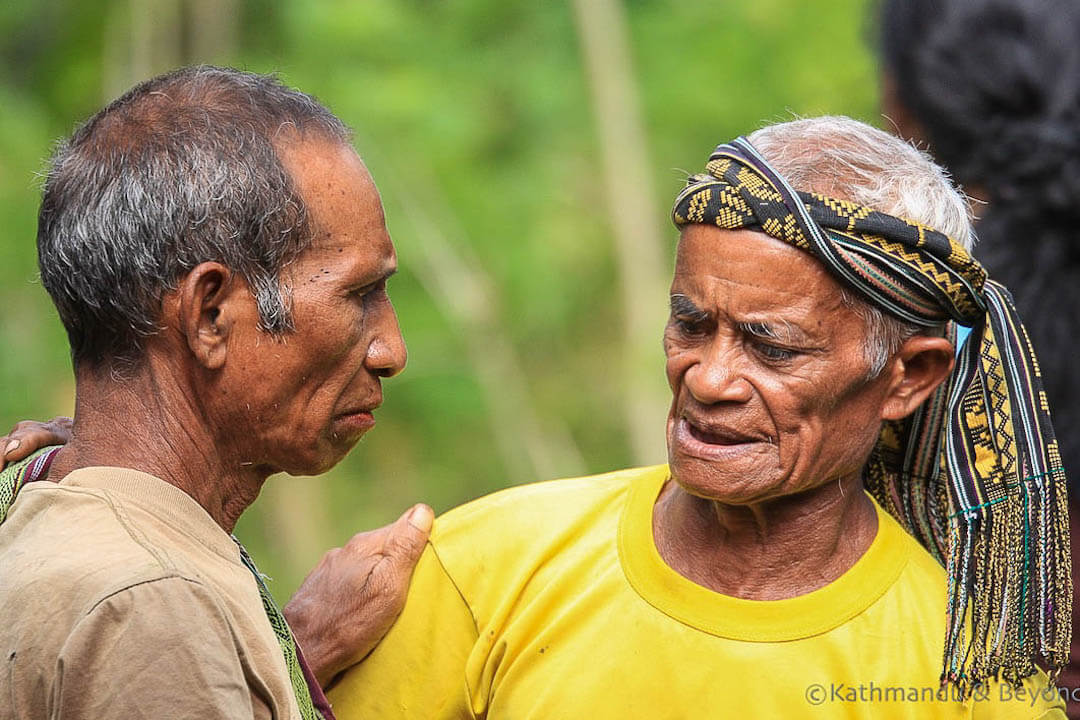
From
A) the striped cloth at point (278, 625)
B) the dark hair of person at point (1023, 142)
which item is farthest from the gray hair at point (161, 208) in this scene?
the dark hair of person at point (1023, 142)

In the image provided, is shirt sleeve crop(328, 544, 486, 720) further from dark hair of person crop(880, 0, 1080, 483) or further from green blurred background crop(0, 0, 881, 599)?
green blurred background crop(0, 0, 881, 599)

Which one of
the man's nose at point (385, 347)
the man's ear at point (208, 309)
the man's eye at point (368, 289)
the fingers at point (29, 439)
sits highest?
the man's ear at point (208, 309)

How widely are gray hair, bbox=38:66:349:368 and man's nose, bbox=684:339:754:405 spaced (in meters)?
0.86

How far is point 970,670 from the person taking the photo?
2.67 m

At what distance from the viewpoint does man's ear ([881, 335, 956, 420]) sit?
111 inches

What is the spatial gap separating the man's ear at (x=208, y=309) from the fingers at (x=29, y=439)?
1.84ft

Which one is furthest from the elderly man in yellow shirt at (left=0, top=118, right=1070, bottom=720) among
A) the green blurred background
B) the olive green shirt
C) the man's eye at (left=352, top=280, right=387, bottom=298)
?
the green blurred background

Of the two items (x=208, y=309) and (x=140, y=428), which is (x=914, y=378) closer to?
(x=208, y=309)

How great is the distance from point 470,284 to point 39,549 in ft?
24.9

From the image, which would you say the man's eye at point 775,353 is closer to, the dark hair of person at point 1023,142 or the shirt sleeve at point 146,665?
the dark hair of person at point 1023,142

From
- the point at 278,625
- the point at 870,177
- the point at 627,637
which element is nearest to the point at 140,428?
the point at 278,625

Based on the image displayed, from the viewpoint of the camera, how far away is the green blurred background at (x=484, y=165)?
357 inches

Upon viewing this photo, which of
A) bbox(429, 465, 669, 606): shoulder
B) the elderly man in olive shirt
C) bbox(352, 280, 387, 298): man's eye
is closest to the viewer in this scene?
the elderly man in olive shirt

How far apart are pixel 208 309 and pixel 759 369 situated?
1116mm
